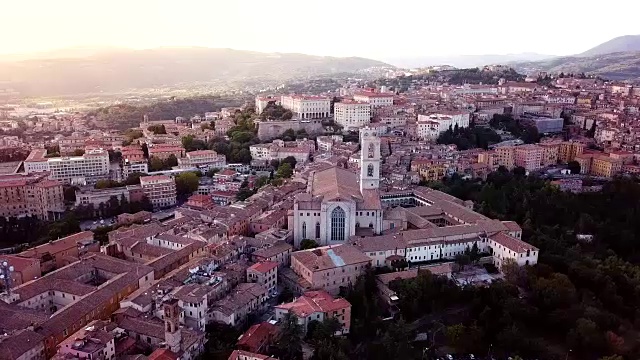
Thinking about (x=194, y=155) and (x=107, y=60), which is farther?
(x=107, y=60)

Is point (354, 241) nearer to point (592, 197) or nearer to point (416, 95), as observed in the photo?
point (592, 197)

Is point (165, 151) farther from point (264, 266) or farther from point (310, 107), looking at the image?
point (264, 266)

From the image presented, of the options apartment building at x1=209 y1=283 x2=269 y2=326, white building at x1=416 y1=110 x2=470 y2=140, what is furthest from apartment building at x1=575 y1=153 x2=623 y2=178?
apartment building at x1=209 y1=283 x2=269 y2=326

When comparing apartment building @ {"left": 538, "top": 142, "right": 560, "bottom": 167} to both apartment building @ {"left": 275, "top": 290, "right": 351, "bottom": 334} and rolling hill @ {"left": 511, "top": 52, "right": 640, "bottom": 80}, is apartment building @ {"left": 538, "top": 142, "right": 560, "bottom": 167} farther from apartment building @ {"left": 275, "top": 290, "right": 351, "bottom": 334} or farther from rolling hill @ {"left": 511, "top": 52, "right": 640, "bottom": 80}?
rolling hill @ {"left": 511, "top": 52, "right": 640, "bottom": 80}

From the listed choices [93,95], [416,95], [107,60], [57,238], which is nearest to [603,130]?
[416,95]

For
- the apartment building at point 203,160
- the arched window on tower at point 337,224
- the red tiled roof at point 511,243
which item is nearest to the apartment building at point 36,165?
the apartment building at point 203,160

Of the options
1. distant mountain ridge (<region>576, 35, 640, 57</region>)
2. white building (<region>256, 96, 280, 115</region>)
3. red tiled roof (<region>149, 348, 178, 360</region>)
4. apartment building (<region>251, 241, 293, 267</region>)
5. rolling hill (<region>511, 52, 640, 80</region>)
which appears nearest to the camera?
red tiled roof (<region>149, 348, 178, 360</region>)
